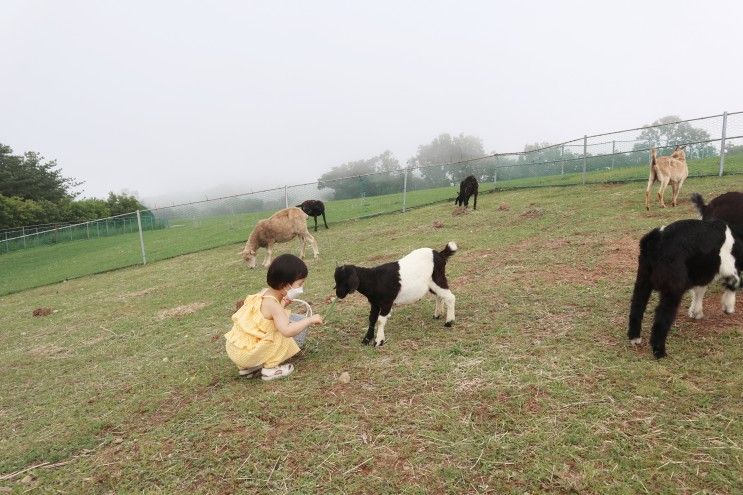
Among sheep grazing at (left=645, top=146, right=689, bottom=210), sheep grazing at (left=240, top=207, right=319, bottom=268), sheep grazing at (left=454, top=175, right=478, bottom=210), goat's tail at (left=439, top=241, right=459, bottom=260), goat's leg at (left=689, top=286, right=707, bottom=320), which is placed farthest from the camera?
sheep grazing at (left=454, top=175, right=478, bottom=210)

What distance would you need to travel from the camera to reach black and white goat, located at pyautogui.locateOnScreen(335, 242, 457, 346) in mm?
4395

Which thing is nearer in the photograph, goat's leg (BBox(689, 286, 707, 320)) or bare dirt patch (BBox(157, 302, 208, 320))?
goat's leg (BBox(689, 286, 707, 320))

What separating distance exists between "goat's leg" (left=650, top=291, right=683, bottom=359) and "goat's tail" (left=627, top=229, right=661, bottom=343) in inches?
8.7

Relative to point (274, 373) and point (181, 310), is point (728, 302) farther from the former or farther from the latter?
point (181, 310)

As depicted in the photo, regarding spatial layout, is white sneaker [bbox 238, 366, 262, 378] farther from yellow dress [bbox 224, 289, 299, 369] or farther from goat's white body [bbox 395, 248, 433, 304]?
goat's white body [bbox 395, 248, 433, 304]

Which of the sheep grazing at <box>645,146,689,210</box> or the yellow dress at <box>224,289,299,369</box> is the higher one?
the sheep grazing at <box>645,146,689,210</box>

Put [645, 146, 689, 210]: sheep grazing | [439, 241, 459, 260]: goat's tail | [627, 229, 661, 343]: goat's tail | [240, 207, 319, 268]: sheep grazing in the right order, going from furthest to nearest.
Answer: [240, 207, 319, 268]: sheep grazing < [645, 146, 689, 210]: sheep grazing < [439, 241, 459, 260]: goat's tail < [627, 229, 661, 343]: goat's tail

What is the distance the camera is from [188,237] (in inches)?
835

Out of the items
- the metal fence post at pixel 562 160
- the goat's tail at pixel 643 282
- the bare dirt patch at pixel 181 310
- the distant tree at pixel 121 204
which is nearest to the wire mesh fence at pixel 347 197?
the metal fence post at pixel 562 160

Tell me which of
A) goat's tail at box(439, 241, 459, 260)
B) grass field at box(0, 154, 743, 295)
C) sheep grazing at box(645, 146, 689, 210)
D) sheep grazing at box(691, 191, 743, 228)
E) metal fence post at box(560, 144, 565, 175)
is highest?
metal fence post at box(560, 144, 565, 175)

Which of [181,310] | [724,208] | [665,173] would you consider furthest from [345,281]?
[665,173]

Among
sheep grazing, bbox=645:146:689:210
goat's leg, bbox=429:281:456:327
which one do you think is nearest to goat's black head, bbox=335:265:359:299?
goat's leg, bbox=429:281:456:327

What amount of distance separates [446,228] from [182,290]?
7.22m

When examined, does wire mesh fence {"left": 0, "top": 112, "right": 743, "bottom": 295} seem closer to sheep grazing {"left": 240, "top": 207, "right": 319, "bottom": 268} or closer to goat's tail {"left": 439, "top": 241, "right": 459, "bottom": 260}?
sheep grazing {"left": 240, "top": 207, "right": 319, "bottom": 268}
